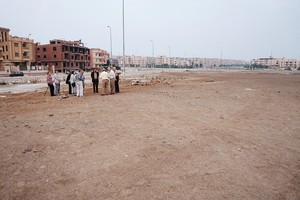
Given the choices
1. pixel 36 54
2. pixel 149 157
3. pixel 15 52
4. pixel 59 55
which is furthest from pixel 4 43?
pixel 149 157

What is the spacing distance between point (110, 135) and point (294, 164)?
4640mm

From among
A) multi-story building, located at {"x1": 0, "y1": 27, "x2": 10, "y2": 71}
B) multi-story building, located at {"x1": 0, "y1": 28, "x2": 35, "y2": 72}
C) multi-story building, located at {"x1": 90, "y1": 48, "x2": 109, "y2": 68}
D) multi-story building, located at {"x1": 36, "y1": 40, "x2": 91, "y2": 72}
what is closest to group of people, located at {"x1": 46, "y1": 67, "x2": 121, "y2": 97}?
multi-story building, located at {"x1": 0, "y1": 28, "x2": 35, "y2": 72}

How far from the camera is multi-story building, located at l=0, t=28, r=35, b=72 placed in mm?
59409

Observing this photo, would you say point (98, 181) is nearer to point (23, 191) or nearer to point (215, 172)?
point (23, 191)

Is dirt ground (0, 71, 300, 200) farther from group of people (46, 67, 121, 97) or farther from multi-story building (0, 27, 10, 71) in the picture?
multi-story building (0, 27, 10, 71)

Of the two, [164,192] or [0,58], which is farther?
[0,58]

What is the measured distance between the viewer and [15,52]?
64438 mm

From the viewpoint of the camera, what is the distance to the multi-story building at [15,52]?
59409 mm

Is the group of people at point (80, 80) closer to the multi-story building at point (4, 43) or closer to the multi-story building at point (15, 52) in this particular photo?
the multi-story building at point (15, 52)

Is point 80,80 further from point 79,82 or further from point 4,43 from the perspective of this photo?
point 4,43

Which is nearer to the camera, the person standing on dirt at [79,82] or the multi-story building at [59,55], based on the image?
the person standing on dirt at [79,82]

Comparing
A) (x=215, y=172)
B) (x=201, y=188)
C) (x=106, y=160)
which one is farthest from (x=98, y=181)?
(x=215, y=172)

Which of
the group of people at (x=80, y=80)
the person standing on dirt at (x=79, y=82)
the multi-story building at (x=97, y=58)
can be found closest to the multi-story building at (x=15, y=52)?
the multi-story building at (x=97, y=58)

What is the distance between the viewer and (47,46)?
7119cm
